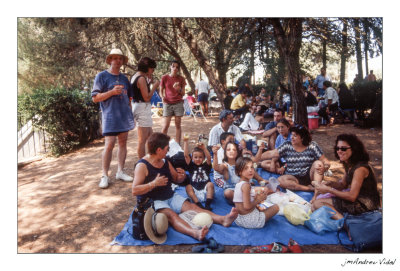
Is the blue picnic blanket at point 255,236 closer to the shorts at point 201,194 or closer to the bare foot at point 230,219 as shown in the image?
the bare foot at point 230,219

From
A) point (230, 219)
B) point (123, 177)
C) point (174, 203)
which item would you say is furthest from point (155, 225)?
point (123, 177)

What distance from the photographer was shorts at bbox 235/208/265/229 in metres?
3.20

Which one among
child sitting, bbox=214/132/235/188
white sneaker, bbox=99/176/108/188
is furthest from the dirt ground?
child sitting, bbox=214/132/235/188

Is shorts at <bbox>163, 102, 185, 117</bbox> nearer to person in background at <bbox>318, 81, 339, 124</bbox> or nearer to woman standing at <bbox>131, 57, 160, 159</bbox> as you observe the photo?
woman standing at <bbox>131, 57, 160, 159</bbox>

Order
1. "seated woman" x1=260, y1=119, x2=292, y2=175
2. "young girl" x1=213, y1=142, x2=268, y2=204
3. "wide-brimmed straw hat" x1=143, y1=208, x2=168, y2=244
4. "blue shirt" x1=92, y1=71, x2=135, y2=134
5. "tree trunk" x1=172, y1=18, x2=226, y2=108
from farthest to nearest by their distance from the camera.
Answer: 1. "tree trunk" x1=172, y1=18, x2=226, y2=108
2. "seated woman" x1=260, y1=119, x2=292, y2=175
3. "blue shirt" x1=92, y1=71, x2=135, y2=134
4. "young girl" x1=213, y1=142, x2=268, y2=204
5. "wide-brimmed straw hat" x1=143, y1=208, x2=168, y2=244

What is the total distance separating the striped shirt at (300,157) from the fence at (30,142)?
16.0 ft

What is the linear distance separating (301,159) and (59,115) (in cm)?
534

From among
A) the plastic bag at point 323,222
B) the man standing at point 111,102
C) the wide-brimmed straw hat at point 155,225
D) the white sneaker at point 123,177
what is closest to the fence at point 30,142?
the white sneaker at point 123,177

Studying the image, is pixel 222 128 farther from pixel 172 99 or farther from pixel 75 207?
pixel 75 207

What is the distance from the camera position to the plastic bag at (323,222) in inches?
121

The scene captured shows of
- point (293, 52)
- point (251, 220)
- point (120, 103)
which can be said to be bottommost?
point (251, 220)

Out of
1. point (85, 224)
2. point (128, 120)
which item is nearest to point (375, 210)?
point (85, 224)

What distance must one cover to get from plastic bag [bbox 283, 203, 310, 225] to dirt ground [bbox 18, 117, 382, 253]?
384mm

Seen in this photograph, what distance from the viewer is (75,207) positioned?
386 centimetres
